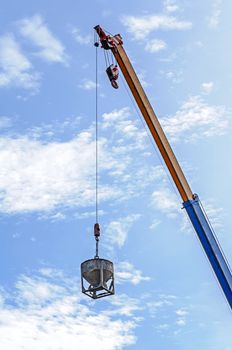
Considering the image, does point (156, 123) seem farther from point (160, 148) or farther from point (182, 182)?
point (182, 182)

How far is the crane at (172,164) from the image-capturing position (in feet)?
70.5

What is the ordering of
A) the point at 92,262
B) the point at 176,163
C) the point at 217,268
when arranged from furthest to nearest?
the point at 176,163, the point at 217,268, the point at 92,262

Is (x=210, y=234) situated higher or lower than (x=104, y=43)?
lower

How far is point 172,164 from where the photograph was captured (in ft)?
75.2

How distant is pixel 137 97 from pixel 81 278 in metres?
8.60

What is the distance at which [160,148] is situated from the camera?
23.2 metres

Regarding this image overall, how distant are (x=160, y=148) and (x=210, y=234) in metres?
4.07

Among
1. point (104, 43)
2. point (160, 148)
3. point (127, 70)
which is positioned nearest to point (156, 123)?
point (160, 148)

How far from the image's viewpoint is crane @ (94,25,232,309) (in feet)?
70.5

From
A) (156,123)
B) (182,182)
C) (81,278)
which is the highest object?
(156,123)

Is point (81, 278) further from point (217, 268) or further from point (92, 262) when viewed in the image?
point (217, 268)

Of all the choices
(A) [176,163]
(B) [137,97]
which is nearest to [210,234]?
(A) [176,163]

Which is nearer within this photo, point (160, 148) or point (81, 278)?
point (81, 278)

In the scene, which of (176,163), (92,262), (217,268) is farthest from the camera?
(176,163)
